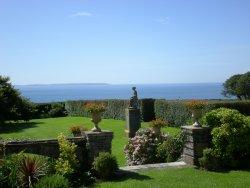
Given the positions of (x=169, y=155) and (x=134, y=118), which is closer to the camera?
(x=169, y=155)

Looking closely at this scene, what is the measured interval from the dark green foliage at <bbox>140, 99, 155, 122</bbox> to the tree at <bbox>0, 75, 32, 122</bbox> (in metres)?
9.97

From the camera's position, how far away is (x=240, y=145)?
1309 centimetres

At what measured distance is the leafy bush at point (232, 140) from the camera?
13.0 metres

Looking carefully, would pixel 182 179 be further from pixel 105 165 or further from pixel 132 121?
pixel 132 121

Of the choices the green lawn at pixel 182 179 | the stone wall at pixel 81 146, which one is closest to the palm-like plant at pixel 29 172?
the stone wall at pixel 81 146

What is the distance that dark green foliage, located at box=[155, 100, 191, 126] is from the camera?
26.4 metres

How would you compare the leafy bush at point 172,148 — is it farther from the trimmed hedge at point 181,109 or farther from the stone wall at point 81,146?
the trimmed hedge at point 181,109

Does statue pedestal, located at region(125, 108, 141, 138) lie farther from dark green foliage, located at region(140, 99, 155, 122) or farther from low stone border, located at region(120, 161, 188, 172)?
low stone border, located at region(120, 161, 188, 172)

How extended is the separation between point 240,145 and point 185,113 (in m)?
13.2

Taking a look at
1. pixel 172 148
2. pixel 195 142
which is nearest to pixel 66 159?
pixel 195 142

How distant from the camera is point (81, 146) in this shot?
12453mm

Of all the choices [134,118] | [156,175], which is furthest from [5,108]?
[156,175]

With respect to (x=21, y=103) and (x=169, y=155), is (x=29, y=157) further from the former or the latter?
(x=21, y=103)

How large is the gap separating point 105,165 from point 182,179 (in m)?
2.14
